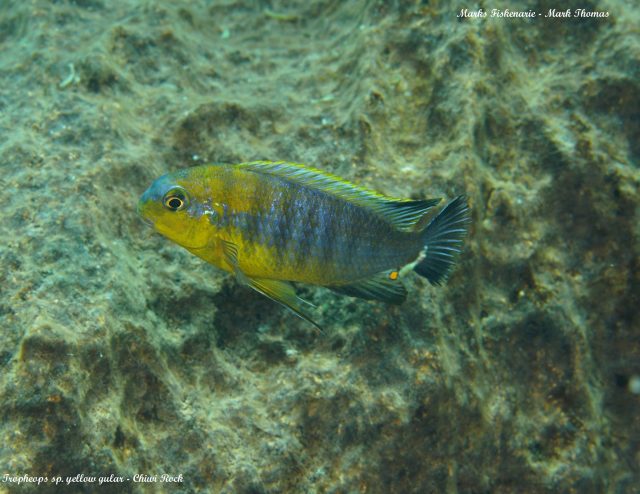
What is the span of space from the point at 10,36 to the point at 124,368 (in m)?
4.75

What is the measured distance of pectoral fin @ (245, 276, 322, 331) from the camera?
2543 mm

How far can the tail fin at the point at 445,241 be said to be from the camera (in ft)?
8.88

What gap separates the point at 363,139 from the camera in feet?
12.4

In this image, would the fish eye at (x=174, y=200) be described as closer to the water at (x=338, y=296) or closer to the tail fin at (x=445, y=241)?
the water at (x=338, y=296)

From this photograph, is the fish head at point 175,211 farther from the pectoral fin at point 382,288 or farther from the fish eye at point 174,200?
the pectoral fin at point 382,288

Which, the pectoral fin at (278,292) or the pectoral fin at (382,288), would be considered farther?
the pectoral fin at (382,288)

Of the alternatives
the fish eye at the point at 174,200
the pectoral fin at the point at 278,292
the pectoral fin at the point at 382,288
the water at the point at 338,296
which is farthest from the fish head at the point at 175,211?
the pectoral fin at the point at 382,288

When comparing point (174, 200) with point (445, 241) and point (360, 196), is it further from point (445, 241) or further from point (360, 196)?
point (445, 241)

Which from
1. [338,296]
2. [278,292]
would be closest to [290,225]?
[278,292]

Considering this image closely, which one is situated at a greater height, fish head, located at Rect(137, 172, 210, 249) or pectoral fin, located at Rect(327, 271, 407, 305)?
fish head, located at Rect(137, 172, 210, 249)

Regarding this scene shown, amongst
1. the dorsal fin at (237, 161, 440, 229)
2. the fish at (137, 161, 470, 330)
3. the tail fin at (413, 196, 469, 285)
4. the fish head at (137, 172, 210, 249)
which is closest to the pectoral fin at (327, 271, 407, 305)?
the fish at (137, 161, 470, 330)

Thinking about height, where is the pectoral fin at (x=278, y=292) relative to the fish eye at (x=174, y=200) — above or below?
below

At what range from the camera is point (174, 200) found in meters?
2.58

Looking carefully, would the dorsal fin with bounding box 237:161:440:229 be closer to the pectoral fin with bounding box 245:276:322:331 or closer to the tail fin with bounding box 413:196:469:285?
the tail fin with bounding box 413:196:469:285
